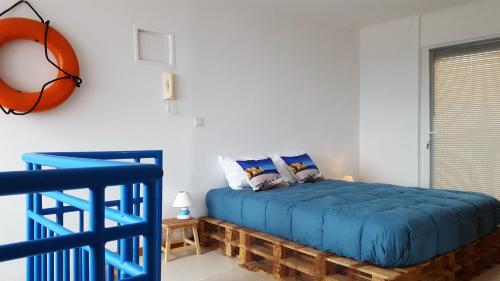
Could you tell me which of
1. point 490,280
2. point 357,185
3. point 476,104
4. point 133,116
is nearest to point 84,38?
point 133,116

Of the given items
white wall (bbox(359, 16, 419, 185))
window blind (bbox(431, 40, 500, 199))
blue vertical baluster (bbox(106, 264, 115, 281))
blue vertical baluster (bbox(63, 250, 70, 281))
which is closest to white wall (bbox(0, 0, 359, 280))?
white wall (bbox(359, 16, 419, 185))

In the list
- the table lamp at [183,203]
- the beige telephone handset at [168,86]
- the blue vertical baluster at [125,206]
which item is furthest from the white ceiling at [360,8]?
the blue vertical baluster at [125,206]

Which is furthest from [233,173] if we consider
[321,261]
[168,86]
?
[321,261]

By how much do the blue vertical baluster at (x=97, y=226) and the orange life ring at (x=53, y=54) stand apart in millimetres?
2371

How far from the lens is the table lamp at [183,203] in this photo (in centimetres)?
340

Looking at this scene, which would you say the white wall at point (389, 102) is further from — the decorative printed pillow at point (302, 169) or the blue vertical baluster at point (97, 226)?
the blue vertical baluster at point (97, 226)

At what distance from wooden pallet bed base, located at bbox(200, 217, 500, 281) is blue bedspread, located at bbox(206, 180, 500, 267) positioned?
0.21 ft

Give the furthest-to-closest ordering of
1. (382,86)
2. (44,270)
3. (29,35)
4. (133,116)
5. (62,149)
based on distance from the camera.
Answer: (382,86) → (133,116) → (62,149) → (29,35) → (44,270)

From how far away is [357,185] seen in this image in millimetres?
3904

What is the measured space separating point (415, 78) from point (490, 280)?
274cm

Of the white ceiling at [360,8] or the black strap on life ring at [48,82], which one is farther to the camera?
the white ceiling at [360,8]

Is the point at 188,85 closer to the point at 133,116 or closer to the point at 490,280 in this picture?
the point at 133,116

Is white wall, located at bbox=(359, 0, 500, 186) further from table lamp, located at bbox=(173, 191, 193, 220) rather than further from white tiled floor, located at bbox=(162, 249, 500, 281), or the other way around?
table lamp, located at bbox=(173, 191, 193, 220)

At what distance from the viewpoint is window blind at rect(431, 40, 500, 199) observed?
4242 mm
